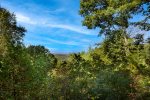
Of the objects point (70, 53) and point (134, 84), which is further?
point (70, 53)

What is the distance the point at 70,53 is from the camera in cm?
5112

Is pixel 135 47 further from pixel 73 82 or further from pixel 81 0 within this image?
pixel 73 82

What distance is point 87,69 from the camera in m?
26.2

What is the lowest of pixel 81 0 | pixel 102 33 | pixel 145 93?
pixel 145 93

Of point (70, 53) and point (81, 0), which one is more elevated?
point (81, 0)

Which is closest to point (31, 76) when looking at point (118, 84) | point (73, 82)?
point (73, 82)

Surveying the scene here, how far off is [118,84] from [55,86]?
643 centimetres

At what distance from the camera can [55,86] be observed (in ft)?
66.7

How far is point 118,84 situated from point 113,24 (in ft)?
58.2

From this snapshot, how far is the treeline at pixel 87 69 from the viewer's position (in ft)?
55.7

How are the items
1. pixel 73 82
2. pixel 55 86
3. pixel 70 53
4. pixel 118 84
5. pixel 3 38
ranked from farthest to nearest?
pixel 70 53, pixel 118 84, pixel 73 82, pixel 55 86, pixel 3 38

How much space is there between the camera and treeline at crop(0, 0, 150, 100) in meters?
17.0

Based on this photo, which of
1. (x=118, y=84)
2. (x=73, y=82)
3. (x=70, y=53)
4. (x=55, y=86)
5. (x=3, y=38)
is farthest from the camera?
(x=70, y=53)

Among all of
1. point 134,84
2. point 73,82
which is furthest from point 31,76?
point 134,84
